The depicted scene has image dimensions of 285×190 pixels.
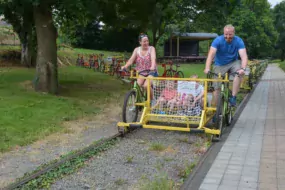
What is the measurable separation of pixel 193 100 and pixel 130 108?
49.7 inches

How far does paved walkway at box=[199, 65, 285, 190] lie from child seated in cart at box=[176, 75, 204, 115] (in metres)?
0.81

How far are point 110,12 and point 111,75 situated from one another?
8100mm

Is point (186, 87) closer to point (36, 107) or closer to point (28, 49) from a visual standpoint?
point (36, 107)

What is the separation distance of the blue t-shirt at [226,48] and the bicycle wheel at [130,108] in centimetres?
197

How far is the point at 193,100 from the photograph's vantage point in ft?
22.7

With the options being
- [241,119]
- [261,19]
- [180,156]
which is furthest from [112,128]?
[261,19]

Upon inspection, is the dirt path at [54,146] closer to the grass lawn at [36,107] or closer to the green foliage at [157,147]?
the grass lawn at [36,107]

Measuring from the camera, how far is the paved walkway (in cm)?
449


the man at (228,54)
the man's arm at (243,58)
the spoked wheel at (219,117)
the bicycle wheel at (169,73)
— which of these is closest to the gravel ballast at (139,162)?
the spoked wheel at (219,117)

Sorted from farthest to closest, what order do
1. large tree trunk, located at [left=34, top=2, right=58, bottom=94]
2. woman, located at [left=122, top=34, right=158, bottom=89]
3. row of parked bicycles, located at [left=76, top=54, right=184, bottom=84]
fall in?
row of parked bicycles, located at [left=76, top=54, right=184, bottom=84] < large tree trunk, located at [left=34, top=2, right=58, bottom=94] < woman, located at [left=122, top=34, right=158, bottom=89]

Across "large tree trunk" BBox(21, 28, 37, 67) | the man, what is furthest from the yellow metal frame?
"large tree trunk" BBox(21, 28, 37, 67)

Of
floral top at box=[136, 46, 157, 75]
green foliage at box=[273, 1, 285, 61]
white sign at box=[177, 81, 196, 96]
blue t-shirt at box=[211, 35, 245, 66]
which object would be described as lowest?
white sign at box=[177, 81, 196, 96]

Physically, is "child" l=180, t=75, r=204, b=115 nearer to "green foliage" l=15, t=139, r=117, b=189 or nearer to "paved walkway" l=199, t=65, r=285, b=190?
"paved walkway" l=199, t=65, r=285, b=190

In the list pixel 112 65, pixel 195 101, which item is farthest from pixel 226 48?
pixel 112 65
